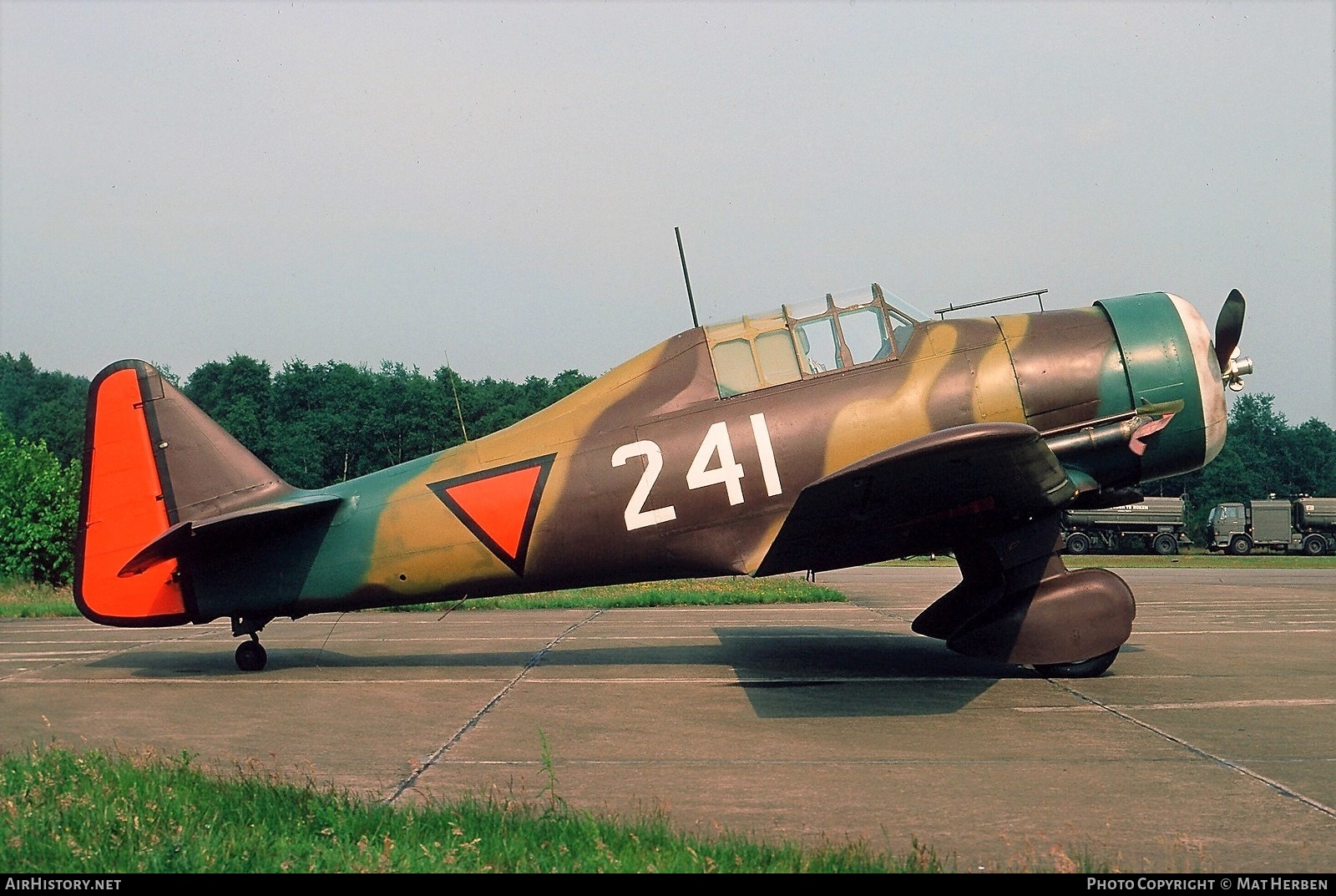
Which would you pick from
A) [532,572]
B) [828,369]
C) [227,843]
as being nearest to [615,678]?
[532,572]

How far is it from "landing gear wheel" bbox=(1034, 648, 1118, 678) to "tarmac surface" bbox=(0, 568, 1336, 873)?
0.35 feet

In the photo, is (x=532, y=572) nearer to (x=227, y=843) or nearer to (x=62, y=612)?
(x=227, y=843)

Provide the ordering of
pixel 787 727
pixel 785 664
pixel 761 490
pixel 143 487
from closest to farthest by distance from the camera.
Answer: pixel 787 727 < pixel 761 490 < pixel 143 487 < pixel 785 664

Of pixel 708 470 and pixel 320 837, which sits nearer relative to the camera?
pixel 320 837

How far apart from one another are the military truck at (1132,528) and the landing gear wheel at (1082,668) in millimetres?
37776

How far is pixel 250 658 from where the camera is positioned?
380 inches

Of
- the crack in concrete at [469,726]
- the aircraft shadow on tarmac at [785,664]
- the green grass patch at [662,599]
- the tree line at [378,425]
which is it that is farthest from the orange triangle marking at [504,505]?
the tree line at [378,425]

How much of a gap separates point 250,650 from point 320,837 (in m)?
5.90

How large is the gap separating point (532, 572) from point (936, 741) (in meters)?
3.72

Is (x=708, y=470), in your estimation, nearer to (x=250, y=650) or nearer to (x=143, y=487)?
(x=250, y=650)

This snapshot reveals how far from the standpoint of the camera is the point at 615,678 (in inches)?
361

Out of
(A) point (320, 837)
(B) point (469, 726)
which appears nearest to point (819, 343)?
(B) point (469, 726)

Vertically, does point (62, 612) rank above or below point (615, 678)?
above

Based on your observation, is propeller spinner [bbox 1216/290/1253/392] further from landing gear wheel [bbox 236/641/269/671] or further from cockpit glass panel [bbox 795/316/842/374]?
landing gear wheel [bbox 236/641/269/671]
